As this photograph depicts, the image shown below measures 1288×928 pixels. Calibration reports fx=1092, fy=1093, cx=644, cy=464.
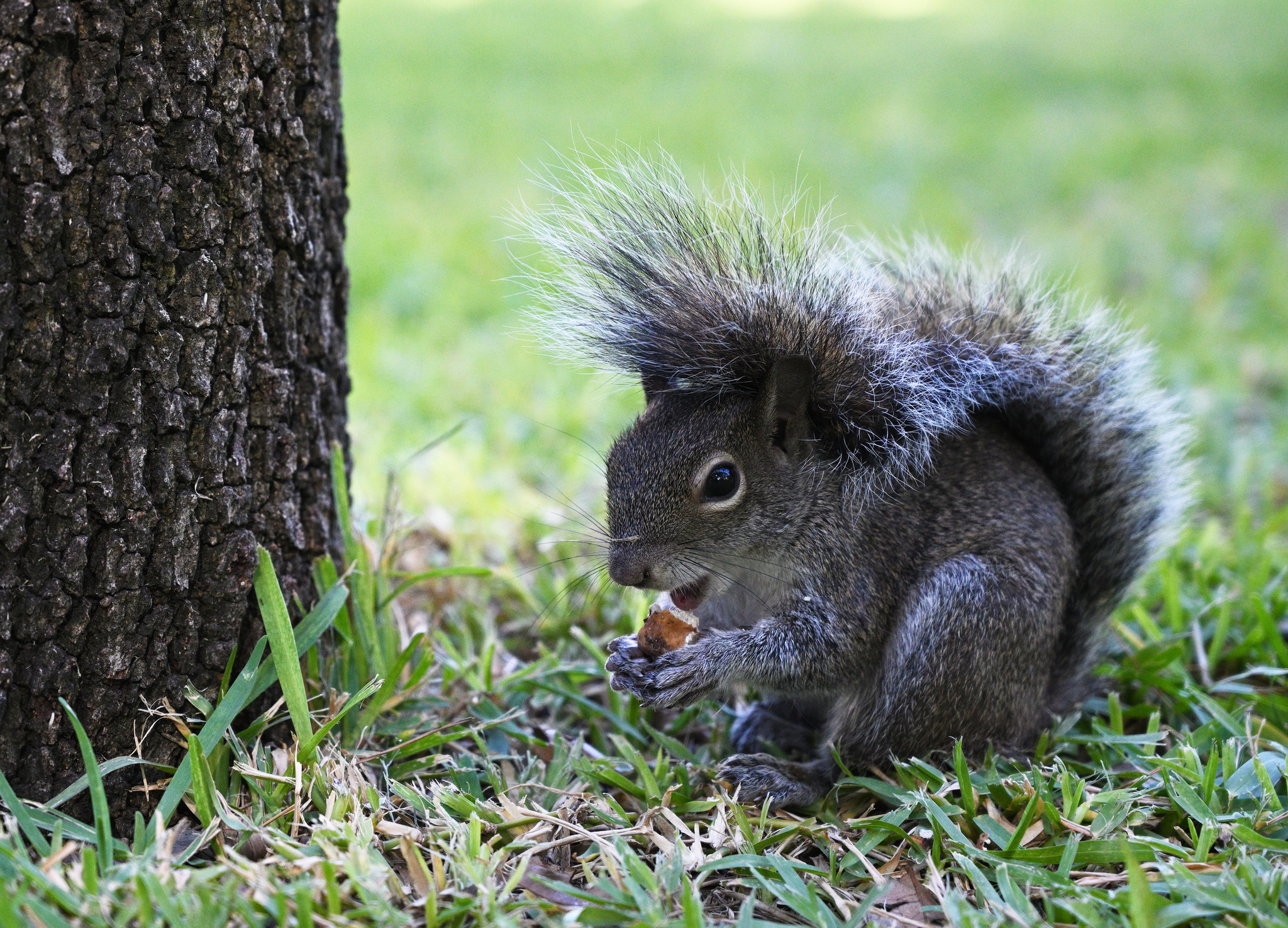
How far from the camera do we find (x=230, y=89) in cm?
177

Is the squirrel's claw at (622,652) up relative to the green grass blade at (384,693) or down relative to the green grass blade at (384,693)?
up

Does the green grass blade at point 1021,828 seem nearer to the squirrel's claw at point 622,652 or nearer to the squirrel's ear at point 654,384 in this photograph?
the squirrel's claw at point 622,652

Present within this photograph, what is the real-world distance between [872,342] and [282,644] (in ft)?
4.10

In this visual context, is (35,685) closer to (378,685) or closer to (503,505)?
(378,685)

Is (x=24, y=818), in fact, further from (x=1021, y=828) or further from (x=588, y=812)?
(x=1021, y=828)

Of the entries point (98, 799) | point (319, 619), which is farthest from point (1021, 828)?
point (98, 799)

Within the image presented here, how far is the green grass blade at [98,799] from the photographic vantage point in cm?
160

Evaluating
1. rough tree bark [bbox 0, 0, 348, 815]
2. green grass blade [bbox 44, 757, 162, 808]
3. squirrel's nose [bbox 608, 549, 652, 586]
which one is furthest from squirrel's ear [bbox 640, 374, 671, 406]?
green grass blade [bbox 44, 757, 162, 808]

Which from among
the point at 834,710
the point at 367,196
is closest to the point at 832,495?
the point at 834,710

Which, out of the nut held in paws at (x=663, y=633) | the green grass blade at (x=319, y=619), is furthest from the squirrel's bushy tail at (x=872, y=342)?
the green grass blade at (x=319, y=619)

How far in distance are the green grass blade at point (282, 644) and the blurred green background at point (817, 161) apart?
2.29ft

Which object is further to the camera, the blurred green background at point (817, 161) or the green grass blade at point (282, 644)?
the blurred green background at point (817, 161)

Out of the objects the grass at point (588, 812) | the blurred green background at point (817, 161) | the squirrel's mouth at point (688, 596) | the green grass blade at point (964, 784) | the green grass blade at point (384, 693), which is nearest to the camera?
the grass at point (588, 812)

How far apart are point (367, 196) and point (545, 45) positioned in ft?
16.3
